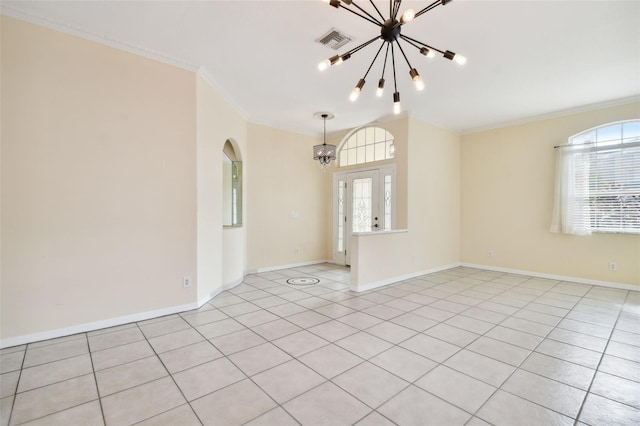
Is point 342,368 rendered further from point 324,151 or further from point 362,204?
point 362,204

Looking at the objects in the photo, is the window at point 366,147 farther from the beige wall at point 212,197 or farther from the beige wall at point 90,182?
the beige wall at point 90,182

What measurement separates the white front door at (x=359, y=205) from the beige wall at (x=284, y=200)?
31cm

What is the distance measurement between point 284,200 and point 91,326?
380 centimetres

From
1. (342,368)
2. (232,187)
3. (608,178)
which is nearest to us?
(342,368)

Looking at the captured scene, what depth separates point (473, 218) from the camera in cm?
623

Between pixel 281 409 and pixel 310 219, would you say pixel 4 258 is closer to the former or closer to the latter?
pixel 281 409

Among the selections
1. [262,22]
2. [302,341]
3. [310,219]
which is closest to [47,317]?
[302,341]

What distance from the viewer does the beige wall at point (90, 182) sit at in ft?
8.60

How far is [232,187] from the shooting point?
5555 millimetres

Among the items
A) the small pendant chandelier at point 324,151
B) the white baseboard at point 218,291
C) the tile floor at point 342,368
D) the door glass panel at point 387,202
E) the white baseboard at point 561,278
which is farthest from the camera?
the door glass panel at point 387,202

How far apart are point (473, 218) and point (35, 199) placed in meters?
6.96

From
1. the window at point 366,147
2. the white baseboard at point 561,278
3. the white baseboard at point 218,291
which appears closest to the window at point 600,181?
the white baseboard at point 561,278

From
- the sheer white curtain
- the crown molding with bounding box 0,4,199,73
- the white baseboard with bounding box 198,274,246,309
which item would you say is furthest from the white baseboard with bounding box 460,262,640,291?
the crown molding with bounding box 0,4,199,73

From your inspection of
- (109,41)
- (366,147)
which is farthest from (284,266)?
(109,41)
